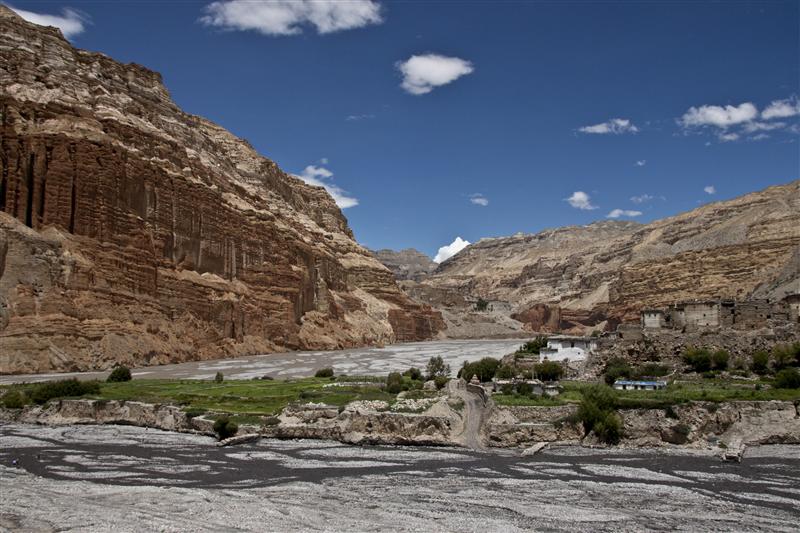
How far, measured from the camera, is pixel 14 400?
42469mm

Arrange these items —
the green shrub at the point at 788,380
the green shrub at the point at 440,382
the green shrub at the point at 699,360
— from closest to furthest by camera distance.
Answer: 1. the green shrub at the point at 788,380
2. the green shrub at the point at 440,382
3. the green shrub at the point at 699,360

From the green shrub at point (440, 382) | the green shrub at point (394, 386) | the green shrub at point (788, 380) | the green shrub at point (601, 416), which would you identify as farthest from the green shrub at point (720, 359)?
the green shrub at point (394, 386)

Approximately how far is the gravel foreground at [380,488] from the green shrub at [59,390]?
850cm

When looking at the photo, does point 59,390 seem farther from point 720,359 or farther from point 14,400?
point 720,359

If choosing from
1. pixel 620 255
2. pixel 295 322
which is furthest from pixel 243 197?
pixel 620 255

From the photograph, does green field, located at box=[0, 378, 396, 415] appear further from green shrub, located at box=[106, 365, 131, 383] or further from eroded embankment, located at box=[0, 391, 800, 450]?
→ eroded embankment, located at box=[0, 391, 800, 450]

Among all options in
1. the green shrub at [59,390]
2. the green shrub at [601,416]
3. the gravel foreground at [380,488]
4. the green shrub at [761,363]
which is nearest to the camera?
the gravel foreground at [380,488]

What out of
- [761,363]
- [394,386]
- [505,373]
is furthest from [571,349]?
[394,386]

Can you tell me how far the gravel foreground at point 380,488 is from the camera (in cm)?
2064

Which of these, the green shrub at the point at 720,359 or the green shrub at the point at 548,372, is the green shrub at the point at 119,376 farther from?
the green shrub at the point at 720,359

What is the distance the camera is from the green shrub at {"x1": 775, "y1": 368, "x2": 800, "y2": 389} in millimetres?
35844

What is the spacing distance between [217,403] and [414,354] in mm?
52659

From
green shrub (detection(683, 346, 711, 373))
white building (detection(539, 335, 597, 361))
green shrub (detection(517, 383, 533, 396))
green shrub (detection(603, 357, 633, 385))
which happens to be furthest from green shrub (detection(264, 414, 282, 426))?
green shrub (detection(683, 346, 711, 373))

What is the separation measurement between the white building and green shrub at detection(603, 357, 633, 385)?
214 inches
